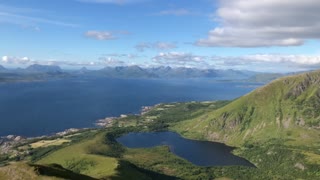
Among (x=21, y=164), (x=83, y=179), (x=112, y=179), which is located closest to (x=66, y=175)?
(x=83, y=179)

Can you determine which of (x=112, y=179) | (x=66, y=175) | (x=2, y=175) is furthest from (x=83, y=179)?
(x=112, y=179)

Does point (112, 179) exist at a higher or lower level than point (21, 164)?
lower

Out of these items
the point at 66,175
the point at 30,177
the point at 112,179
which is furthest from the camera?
the point at 112,179

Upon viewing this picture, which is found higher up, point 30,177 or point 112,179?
point 30,177

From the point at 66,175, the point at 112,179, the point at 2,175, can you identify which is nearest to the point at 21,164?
the point at 2,175

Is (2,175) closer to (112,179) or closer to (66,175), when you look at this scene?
(66,175)

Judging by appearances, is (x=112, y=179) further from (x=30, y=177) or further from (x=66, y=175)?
(x=30, y=177)

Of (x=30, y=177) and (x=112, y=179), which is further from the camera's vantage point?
(x=112, y=179)

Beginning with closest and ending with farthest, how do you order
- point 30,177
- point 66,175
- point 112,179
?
point 30,177 < point 66,175 < point 112,179

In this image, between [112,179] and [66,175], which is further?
[112,179]
